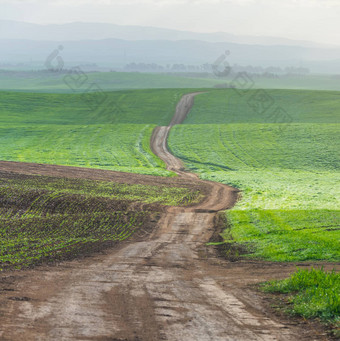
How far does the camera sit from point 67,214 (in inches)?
1029

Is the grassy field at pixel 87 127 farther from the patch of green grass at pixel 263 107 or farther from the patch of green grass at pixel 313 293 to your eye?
the patch of green grass at pixel 313 293

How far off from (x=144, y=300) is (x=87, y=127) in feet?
202

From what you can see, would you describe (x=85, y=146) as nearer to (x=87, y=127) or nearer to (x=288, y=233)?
(x=87, y=127)

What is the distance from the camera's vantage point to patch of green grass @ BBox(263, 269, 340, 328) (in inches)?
418

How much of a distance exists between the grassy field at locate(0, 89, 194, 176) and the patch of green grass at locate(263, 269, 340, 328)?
30.6 meters

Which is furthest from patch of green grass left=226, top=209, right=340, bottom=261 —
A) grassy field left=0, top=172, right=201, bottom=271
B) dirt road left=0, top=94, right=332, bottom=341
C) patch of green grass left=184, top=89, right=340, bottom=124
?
patch of green grass left=184, top=89, right=340, bottom=124

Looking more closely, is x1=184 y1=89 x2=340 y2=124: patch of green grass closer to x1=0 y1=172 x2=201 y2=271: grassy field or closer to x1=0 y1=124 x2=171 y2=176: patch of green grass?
x1=0 y1=124 x2=171 y2=176: patch of green grass

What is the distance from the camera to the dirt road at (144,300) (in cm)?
945

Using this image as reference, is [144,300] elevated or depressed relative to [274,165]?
elevated

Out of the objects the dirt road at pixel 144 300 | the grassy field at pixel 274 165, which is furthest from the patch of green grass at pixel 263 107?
the dirt road at pixel 144 300

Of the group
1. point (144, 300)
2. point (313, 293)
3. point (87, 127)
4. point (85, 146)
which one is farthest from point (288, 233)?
point (87, 127)

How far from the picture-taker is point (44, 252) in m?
17.2

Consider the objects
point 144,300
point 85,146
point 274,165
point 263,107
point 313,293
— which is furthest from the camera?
point 263,107

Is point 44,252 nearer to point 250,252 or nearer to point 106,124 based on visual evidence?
point 250,252
